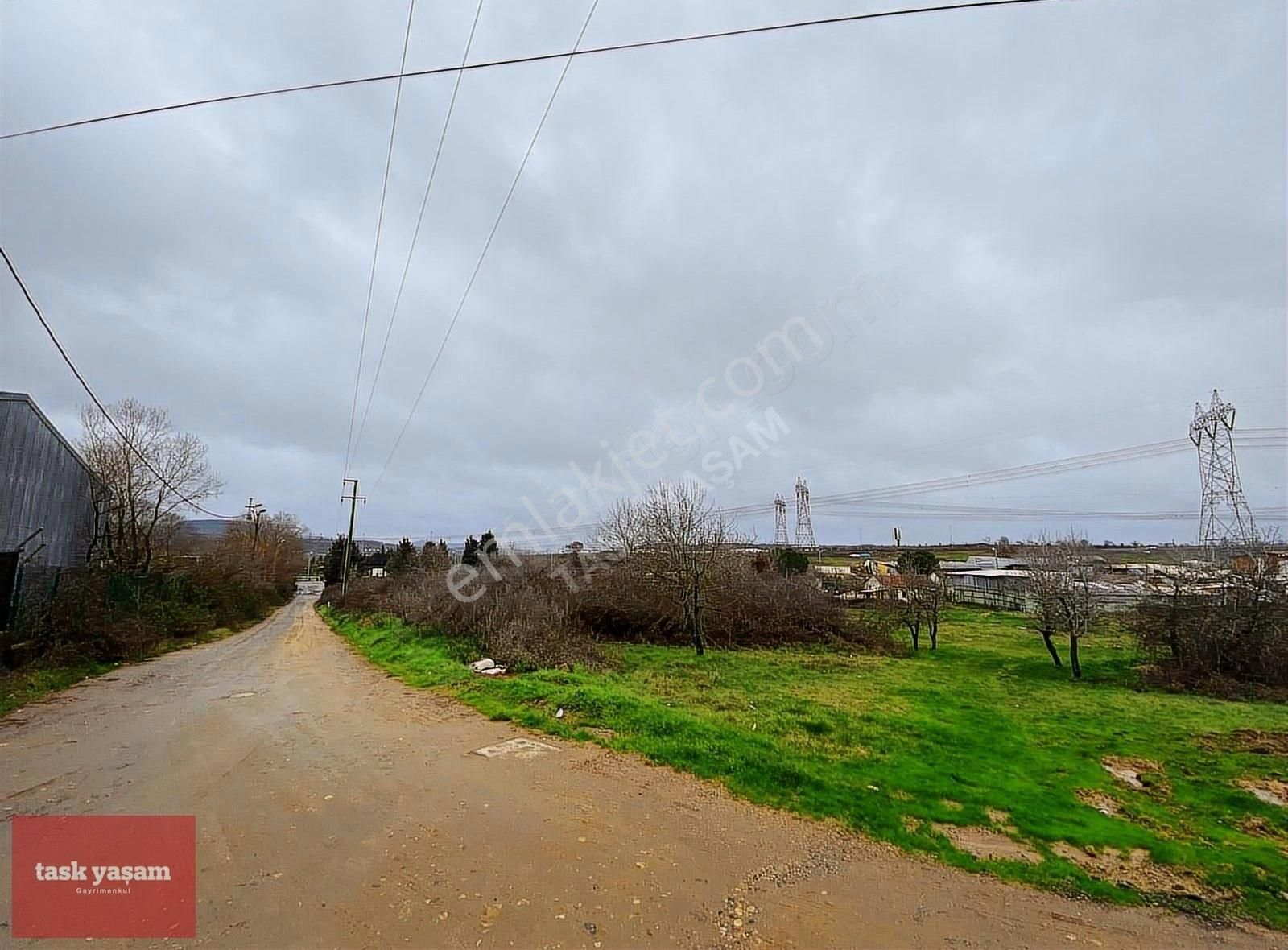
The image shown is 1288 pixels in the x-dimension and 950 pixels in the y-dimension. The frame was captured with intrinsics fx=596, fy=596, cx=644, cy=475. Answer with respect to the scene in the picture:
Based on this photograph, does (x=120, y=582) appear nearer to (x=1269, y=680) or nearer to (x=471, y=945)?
(x=471, y=945)

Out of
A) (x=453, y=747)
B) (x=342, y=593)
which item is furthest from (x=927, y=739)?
(x=342, y=593)

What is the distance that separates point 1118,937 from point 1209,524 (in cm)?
2962

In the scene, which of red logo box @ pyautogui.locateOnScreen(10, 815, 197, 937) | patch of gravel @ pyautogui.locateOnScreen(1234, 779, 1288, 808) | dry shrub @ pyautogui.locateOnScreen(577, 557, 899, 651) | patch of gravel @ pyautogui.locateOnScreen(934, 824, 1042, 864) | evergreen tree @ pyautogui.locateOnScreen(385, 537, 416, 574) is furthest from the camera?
evergreen tree @ pyautogui.locateOnScreen(385, 537, 416, 574)

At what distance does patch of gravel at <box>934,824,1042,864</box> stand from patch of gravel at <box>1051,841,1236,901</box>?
0.29 metres

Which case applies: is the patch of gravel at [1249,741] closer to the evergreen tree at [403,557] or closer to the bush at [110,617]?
the bush at [110,617]

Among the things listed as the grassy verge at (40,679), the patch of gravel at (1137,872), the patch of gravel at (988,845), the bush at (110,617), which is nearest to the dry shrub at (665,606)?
the bush at (110,617)

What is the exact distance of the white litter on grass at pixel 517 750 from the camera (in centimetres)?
661

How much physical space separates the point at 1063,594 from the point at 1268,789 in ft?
27.1

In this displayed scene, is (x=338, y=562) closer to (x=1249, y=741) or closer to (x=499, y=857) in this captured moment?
(x=499, y=857)

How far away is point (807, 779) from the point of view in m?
A: 5.72

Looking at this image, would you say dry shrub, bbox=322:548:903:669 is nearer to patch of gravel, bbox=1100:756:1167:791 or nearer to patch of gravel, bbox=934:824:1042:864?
patch of gravel, bbox=1100:756:1167:791

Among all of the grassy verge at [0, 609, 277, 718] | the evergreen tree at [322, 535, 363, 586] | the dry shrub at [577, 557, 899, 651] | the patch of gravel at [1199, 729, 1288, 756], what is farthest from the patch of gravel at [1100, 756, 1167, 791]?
the evergreen tree at [322, 535, 363, 586]

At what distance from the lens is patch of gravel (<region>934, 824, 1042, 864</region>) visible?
4.45 m

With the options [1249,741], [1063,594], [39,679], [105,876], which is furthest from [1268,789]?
[39,679]
